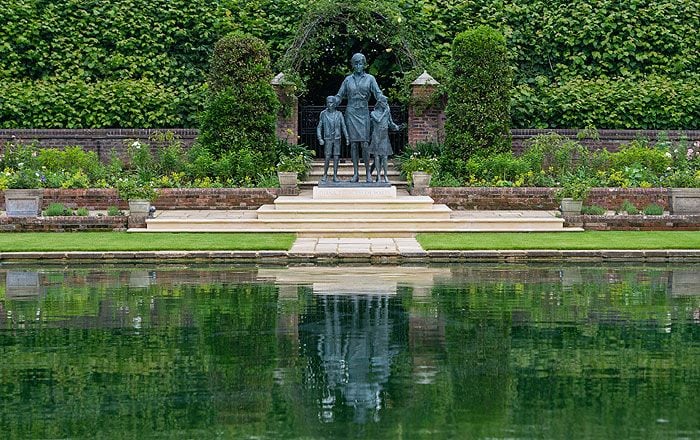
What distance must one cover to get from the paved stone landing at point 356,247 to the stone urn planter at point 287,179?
A: 3.60 meters

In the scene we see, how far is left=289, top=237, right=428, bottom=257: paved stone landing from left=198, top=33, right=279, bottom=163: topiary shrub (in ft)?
21.8

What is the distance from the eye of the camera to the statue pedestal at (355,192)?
74.2 ft

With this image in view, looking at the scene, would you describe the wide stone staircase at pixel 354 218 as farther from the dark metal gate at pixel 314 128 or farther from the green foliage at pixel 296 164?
the dark metal gate at pixel 314 128

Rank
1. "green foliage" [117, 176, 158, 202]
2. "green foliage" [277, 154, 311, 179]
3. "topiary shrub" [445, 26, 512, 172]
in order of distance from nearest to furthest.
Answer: "green foliage" [117, 176, 158, 202], "green foliage" [277, 154, 311, 179], "topiary shrub" [445, 26, 512, 172]

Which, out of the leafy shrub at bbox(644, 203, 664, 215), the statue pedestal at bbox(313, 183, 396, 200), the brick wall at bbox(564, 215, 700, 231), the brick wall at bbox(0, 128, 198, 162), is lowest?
the brick wall at bbox(564, 215, 700, 231)

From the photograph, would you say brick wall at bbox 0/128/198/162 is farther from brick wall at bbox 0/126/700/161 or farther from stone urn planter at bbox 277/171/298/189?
stone urn planter at bbox 277/171/298/189

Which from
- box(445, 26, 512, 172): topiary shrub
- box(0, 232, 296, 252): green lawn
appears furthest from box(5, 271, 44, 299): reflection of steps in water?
box(445, 26, 512, 172): topiary shrub

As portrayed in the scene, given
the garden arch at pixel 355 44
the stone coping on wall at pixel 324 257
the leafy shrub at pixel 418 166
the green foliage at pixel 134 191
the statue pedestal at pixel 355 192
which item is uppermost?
the garden arch at pixel 355 44

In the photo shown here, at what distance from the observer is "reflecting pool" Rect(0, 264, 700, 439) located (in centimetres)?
764

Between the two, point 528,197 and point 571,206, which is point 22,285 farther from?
point 528,197

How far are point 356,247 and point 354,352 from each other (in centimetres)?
797

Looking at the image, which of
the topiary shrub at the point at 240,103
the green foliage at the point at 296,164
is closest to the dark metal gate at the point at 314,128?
the green foliage at the point at 296,164

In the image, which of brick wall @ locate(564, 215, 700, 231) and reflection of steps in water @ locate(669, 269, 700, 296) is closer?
reflection of steps in water @ locate(669, 269, 700, 296)

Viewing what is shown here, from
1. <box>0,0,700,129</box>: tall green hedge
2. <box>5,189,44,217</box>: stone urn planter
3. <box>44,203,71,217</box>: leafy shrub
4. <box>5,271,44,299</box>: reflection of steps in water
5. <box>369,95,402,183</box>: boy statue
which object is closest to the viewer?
<box>5,271,44,299</box>: reflection of steps in water
